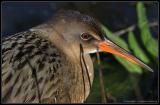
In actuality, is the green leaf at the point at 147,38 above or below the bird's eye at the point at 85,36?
below

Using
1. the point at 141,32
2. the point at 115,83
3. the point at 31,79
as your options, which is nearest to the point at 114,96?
the point at 115,83

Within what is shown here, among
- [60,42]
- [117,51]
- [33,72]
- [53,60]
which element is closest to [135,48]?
[117,51]

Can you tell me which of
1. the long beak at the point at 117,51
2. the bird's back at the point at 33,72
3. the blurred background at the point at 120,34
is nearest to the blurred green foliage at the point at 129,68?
the blurred background at the point at 120,34

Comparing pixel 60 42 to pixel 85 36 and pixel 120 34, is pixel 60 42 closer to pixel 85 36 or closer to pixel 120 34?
pixel 85 36

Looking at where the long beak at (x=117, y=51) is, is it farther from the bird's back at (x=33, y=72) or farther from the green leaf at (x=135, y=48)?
the green leaf at (x=135, y=48)

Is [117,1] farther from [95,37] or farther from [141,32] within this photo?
[95,37]

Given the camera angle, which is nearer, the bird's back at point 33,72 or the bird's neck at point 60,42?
the bird's back at point 33,72

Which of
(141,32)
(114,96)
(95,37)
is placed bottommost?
(114,96)

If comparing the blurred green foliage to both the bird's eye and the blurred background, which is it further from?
the bird's eye
